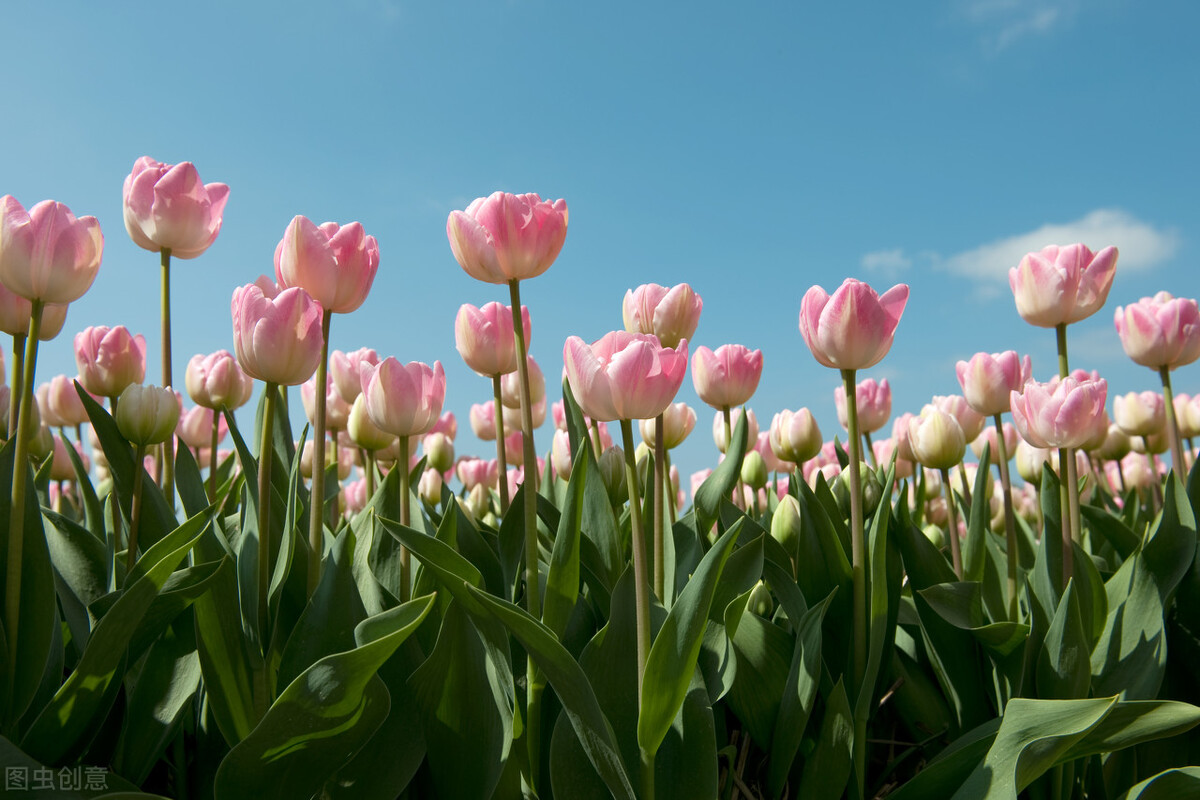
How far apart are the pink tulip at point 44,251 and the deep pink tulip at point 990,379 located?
6.24 ft

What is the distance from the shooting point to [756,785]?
1622 millimetres

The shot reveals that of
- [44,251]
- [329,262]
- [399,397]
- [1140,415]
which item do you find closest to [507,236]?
[329,262]

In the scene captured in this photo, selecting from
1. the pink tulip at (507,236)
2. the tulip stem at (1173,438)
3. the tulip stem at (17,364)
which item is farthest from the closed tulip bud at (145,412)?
the tulip stem at (1173,438)

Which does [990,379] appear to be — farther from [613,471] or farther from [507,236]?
[507,236]

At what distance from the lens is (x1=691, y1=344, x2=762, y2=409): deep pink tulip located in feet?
6.97

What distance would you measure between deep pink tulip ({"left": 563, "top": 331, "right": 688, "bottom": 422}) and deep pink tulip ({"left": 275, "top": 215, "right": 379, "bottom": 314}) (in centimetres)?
43

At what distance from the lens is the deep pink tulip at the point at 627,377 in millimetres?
1208

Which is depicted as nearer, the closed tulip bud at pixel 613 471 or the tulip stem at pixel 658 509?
the tulip stem at pixel 658 509

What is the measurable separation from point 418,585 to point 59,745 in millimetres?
574

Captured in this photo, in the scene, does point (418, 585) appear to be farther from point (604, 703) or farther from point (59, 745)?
point (59, 745)

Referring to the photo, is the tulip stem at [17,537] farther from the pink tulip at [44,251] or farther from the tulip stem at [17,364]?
the tulip stem at [17,364]

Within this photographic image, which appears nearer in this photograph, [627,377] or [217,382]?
[627,377]

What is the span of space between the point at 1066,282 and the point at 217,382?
2.13m

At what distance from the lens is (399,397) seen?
161 cm
